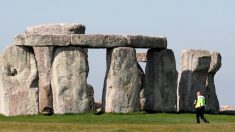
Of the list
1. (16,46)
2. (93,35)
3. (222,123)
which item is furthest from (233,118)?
(16,46)

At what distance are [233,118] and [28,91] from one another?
8.75 meters

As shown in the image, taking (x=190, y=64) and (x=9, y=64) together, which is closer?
(x=9, y=64)

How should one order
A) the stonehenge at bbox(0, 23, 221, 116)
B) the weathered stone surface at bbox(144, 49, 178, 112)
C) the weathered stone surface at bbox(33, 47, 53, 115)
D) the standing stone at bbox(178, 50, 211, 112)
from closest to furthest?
the stonehenge at bbox(0, 23, 221, 116) → the weathered stone surface at bbox(33, 47, 53, 115) → the weathered stone surface at bbox(144, 49, 178, 112) → the standing stone at bbox(178, 50, 211, 112)

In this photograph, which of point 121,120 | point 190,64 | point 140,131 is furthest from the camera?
point 190,64

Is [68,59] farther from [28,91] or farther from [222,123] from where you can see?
[222,123]

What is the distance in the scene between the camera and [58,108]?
4391cm

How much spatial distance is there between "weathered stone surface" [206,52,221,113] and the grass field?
196 inches

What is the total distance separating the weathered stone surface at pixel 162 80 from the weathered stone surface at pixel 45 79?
4.69m

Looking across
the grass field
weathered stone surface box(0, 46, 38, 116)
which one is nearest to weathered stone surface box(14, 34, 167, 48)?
weathered stone surface box(0, 46, 38, 116)

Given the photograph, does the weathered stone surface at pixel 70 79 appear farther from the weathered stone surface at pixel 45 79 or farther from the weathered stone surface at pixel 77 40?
the weathered stone surface at pixel 45 79

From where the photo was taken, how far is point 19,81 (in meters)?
44.2

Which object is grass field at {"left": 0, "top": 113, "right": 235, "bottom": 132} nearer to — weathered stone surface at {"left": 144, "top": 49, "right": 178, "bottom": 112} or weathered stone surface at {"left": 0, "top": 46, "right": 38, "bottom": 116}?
weathered stone surface at {"left": 0, "top": 46, "right": 38, "bottom": 116}

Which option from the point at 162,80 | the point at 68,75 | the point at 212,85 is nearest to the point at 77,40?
the point at 68,75

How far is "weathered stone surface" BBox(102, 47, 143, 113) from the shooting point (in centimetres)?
4400
